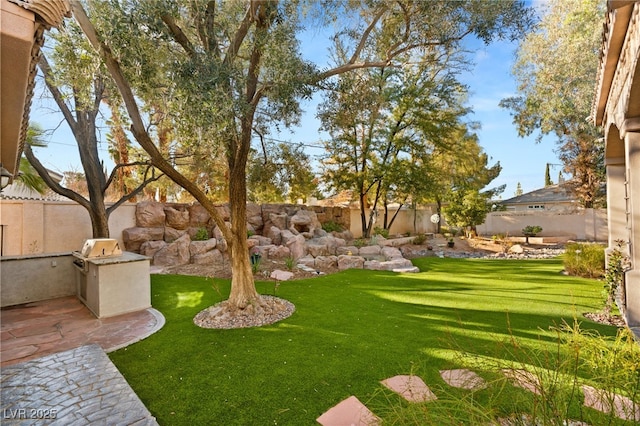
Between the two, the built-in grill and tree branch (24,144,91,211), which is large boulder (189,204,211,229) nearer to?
tree branch (24,144,91,211)

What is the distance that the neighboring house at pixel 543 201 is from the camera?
21.8m

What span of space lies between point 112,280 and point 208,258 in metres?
4.50

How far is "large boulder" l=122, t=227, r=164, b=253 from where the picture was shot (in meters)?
10.6

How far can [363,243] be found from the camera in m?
A: 13.0

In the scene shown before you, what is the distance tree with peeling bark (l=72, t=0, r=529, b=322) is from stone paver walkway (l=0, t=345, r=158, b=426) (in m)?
2.24

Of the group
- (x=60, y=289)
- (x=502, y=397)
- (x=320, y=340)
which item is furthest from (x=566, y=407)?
(x=60, y=289)

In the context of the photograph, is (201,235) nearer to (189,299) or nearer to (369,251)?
(189,299)

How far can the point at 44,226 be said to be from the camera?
8922 mm

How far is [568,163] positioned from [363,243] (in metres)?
13.7

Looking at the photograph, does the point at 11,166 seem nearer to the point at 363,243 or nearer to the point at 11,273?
the point at 11,273

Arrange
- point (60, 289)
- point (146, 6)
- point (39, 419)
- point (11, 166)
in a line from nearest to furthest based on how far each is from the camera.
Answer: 1. point (39, 419)
2. point (11, 166)
3. point (146, 6)
4. point (60, 289)

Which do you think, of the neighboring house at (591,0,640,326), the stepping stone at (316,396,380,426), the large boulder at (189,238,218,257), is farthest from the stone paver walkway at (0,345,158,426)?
the large boulder at (189,238,218,257)

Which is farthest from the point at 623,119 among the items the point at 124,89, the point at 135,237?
the point at 135,237

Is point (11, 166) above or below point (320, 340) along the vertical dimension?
above
